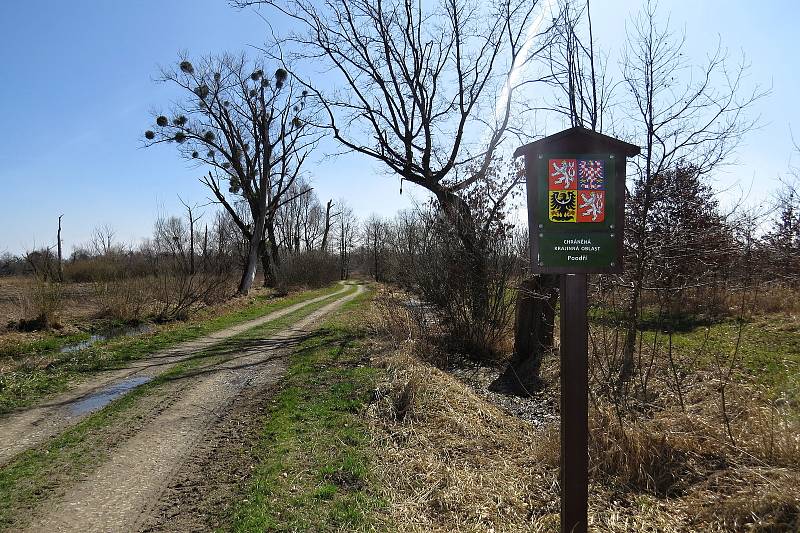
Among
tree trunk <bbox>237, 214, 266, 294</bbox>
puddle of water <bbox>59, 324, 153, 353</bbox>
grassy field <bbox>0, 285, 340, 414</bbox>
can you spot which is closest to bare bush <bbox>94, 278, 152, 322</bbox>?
puddle of water <bbox>59, 324, 153, 353</bbox>

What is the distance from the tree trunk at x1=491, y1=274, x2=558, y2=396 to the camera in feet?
31.0

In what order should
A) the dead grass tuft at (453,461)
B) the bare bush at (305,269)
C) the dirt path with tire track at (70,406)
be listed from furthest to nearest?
1. the bare bush at (305,269)
2. the dirt path with tire track at (70,406)
3. the dead grass tuft at (453,461)

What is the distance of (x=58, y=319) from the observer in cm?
1349

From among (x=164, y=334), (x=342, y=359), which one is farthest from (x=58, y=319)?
(x=342, y=359)

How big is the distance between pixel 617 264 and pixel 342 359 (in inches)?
277

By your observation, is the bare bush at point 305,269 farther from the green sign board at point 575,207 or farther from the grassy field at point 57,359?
the green sign board at point 575,207

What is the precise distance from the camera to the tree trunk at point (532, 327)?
944 cm

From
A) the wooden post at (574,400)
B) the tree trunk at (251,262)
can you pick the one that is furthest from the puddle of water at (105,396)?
the tree trunk at (251,262)

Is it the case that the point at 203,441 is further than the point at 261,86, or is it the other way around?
the point at 261,86


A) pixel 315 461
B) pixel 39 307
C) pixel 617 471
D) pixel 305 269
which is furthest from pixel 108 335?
pixel 305 269

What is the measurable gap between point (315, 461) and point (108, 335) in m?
10.9

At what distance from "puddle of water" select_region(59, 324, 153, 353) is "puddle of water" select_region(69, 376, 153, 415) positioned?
3070 millimetres

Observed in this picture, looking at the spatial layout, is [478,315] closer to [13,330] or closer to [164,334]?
[164,334]

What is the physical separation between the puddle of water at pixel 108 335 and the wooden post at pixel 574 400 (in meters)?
10.4
